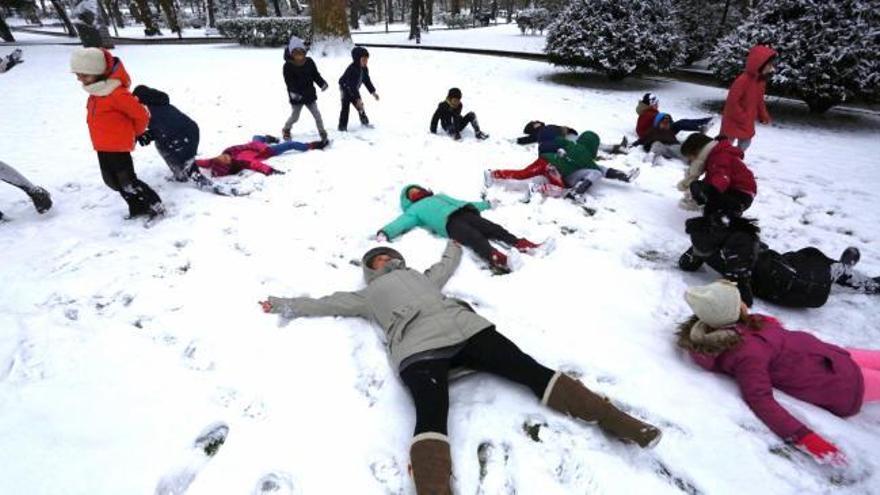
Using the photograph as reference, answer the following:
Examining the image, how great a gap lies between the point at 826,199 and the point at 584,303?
4221 mm

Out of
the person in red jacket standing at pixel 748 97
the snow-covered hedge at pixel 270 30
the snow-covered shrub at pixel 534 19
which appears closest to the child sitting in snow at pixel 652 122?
the person in red jacket standing at pixel 748 97

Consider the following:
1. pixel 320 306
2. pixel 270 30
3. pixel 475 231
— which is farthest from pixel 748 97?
pixel 270 30

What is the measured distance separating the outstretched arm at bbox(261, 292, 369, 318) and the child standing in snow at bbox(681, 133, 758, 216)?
3253 millimetres

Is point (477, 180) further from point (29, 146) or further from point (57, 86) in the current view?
point (57, 86)

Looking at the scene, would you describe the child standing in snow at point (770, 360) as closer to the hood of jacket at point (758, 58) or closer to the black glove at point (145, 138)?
the hood of jacket at point (758, 58)

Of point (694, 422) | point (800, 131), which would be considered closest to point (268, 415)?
point (694, 422)

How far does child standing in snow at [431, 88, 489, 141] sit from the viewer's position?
7.62 metres

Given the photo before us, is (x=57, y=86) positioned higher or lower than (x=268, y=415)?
higher

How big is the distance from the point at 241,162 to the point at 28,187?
2190mm

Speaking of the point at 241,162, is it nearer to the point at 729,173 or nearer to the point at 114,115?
the point at 114,115

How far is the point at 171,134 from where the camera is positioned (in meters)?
5.22

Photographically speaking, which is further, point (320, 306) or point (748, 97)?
point (748, 97)

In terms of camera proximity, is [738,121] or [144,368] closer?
[144,368]

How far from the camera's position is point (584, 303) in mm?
3648
